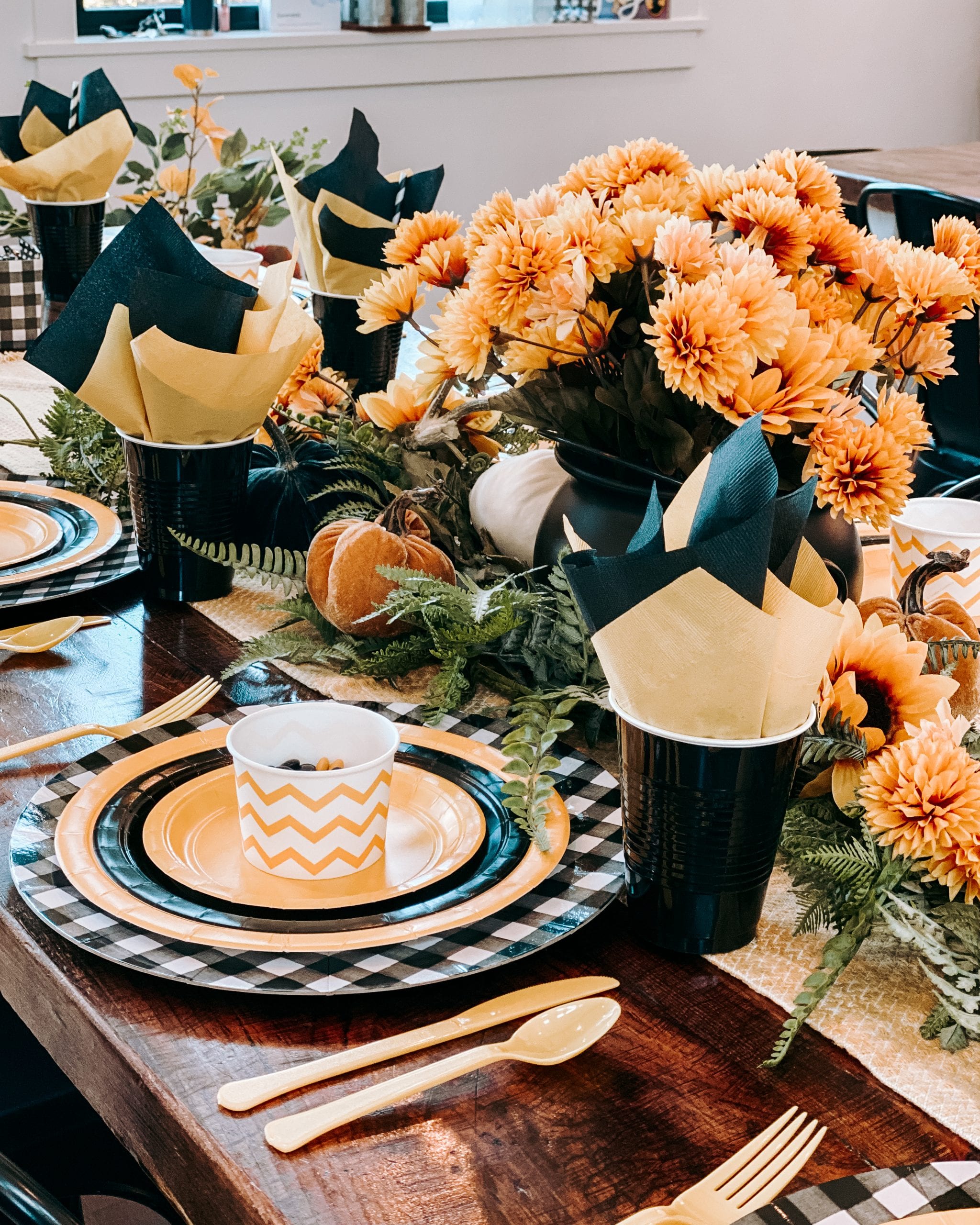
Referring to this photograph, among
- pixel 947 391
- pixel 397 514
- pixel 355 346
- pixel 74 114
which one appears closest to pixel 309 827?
pixel 397 514

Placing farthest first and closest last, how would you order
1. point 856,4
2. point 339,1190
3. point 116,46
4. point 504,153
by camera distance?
1. point 856,4
2. point 504,153
3. point 116,46
4. point 339,1190

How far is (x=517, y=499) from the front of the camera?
3.38 ft

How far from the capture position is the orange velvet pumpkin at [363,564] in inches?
37.7

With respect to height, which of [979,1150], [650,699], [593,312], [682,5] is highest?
[682,5]

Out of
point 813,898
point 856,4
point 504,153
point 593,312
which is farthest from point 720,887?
point 856,4

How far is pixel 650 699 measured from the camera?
2.00 feet

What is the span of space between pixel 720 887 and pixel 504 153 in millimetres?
4190

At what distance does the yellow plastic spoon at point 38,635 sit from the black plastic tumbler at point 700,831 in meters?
0.51

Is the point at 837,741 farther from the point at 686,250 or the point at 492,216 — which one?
the point at 492,216

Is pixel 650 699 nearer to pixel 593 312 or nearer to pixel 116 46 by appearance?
pixel 593 312

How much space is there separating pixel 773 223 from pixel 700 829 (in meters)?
0.45

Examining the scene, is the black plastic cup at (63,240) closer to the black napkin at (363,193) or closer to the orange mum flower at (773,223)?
the black napkin at (363,193)

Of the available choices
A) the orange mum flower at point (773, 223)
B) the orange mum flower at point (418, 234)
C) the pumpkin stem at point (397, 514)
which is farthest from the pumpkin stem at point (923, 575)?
the orange mum flower at point (418, 234)

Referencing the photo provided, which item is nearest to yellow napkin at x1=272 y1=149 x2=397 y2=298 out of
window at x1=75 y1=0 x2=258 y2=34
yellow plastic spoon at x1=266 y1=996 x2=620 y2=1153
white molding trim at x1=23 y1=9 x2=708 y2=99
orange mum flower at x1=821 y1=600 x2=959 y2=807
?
orange mum flower at x1=821 y1=600 x2=959 y2=807
